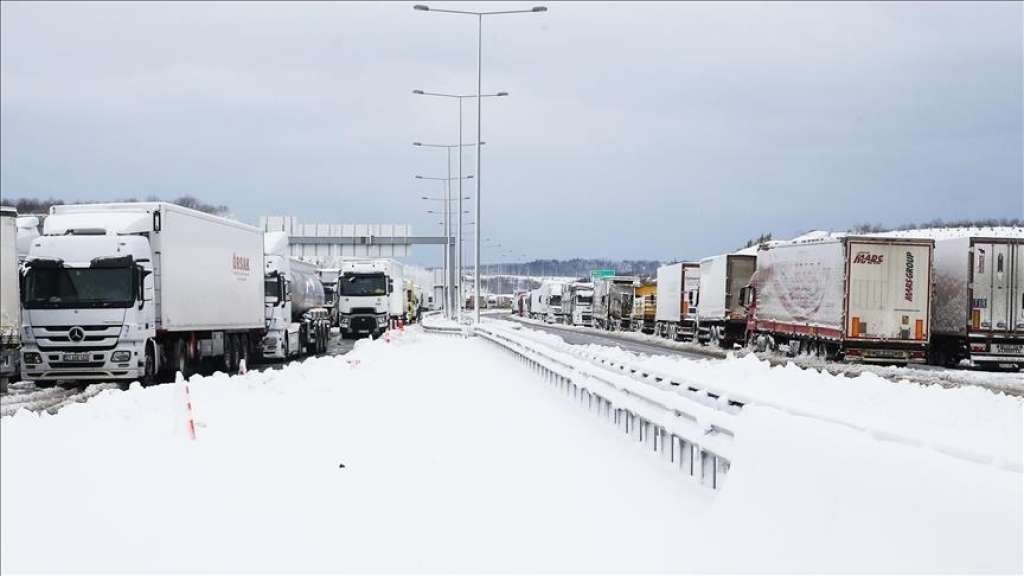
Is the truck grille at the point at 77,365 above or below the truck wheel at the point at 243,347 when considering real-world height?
above

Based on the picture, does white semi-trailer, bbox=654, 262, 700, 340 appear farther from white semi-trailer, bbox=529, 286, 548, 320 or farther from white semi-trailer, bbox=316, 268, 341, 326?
white semi-trailer, bbox=529, 286, 548, 320

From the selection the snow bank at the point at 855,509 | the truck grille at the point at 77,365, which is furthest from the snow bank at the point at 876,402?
the truck grille at the point at 77,365

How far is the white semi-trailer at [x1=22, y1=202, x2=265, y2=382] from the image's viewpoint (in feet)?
68.0

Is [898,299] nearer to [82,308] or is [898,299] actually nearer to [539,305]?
[82,308]

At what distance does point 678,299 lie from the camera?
2231 inches

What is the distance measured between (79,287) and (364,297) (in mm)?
36008

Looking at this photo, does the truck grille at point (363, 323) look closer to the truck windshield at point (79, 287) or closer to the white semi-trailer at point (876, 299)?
the white semi-trailer at point (876, 299)

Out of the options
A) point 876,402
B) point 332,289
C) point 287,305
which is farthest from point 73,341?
point 332,289

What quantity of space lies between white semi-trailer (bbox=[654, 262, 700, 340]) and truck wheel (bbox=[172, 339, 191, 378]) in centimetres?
3141

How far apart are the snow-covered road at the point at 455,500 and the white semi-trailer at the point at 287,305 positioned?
73.8 ft

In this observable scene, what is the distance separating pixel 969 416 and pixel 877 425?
8969mm

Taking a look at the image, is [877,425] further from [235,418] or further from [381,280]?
[381,280]

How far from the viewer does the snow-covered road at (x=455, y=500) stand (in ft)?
17.7

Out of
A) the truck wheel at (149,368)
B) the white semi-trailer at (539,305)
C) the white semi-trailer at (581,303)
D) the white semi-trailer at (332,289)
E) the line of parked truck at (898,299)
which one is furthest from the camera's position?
the white semi-trailer at (539,305)
